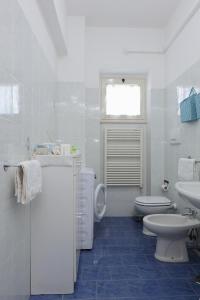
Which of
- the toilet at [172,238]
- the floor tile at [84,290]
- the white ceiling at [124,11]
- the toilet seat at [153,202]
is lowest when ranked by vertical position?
the floor tile at [84,290]

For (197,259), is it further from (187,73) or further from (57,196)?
(187,73)

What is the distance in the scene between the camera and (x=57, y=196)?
6.56 ft

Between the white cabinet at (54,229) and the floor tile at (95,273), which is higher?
the white cabinet at (54,229)

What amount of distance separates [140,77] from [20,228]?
3.10 meters

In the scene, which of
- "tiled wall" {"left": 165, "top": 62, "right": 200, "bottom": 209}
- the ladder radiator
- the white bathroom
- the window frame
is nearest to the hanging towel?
the white bathroom

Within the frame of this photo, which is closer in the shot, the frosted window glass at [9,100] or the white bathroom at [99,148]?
the frosted window glass at [9,100]

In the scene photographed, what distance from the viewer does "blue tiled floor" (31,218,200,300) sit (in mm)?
2011

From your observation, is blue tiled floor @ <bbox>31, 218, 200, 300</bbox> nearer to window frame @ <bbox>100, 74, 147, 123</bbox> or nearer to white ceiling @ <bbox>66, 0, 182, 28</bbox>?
window frame @ <bbox>100, 74, 147, 123</bbox>

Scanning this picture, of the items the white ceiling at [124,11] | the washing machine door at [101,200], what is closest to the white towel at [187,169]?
the washing machine door at [101,200]

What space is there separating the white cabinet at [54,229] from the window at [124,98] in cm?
224

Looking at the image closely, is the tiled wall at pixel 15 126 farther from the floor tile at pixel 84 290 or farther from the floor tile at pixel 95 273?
the floor tile at pixel 95 273

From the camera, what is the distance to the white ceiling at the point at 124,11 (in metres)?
3.25

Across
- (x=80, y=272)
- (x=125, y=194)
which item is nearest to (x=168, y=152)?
(x=125, y=194)

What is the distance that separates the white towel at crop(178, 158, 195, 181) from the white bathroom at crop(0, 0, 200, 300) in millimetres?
12
